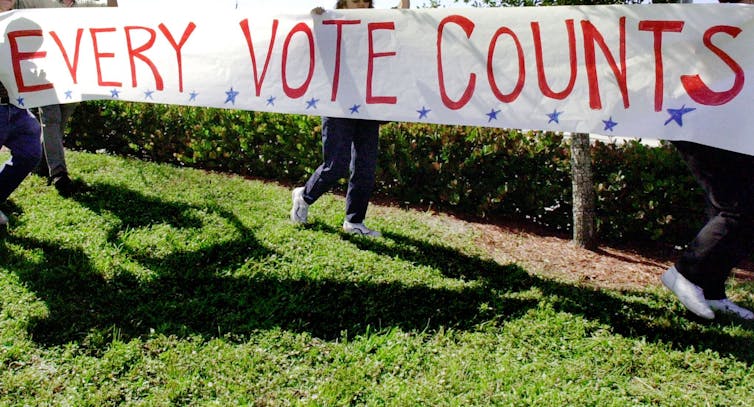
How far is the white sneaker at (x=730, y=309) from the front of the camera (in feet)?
11.6

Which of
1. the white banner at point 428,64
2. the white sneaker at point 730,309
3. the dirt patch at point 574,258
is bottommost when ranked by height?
the dirt patch at point 574,258

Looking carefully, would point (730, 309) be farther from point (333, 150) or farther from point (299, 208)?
point (299, 208)

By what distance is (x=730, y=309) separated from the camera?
357 cm

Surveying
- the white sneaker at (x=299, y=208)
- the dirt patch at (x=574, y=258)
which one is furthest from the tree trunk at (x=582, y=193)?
the white sneaker at (x=299, y=208)

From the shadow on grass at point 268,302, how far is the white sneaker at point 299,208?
22.6 inches

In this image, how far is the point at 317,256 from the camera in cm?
428

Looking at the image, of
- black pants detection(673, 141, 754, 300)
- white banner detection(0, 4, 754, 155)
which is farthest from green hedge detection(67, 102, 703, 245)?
white banner detection(0, 4, 754, 155)

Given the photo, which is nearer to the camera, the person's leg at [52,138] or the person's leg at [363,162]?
the person's leg at [363,162]

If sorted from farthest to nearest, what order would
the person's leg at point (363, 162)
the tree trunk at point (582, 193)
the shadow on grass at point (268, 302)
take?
the tree trunk at point (582, 193) → the person's leg at point (363, 162) → the shadow on grass at point (268, 302)

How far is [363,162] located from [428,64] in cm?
96

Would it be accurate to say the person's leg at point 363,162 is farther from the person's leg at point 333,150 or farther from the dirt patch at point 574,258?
the dirt patch at point 574,258

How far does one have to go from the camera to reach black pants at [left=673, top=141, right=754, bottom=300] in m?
3.26

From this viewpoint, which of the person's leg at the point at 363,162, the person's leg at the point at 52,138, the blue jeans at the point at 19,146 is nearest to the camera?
the blue jeans at the point at 19,146

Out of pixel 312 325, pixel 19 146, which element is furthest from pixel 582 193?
pixel 19 146
